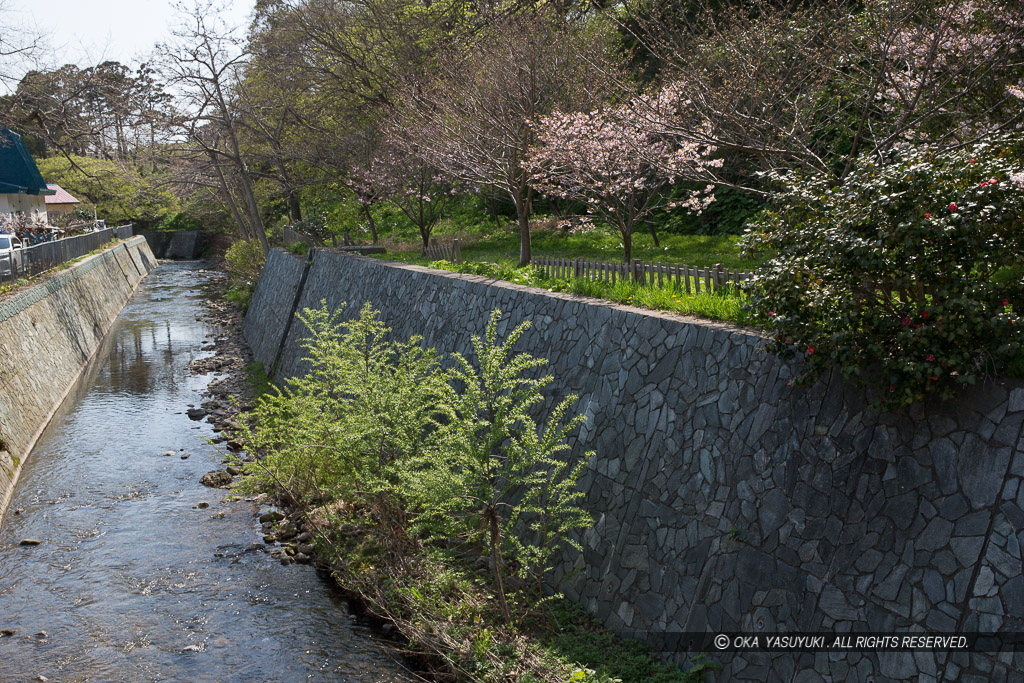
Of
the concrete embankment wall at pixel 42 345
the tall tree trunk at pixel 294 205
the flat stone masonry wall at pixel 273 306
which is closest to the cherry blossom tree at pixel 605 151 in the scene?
the flat stone masonry wall at pixel 273 306

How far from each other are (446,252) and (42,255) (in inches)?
555

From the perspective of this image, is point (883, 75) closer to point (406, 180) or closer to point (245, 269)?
point (406, 180)

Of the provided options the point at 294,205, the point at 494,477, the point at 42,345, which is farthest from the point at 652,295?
the point at 294,205

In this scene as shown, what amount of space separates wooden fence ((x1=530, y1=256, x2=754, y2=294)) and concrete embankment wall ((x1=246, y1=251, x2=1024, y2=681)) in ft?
2.79

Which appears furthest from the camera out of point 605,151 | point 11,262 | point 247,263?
point 247,263

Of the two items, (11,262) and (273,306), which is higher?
(11,262)

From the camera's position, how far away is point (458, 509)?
9578 millimetres

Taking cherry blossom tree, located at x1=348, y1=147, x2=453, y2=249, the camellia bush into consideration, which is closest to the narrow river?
the camellia bush

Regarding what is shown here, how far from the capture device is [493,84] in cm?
1725

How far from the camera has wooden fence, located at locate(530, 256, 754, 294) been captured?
9.14m

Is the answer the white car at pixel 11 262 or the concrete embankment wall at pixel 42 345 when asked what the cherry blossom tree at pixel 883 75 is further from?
the white car at pixel 11 262

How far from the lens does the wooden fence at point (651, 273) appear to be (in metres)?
9.14

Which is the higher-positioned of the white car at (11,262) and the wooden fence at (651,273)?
the wooden fence at (651,273)

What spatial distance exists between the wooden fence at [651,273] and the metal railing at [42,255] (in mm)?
15135
